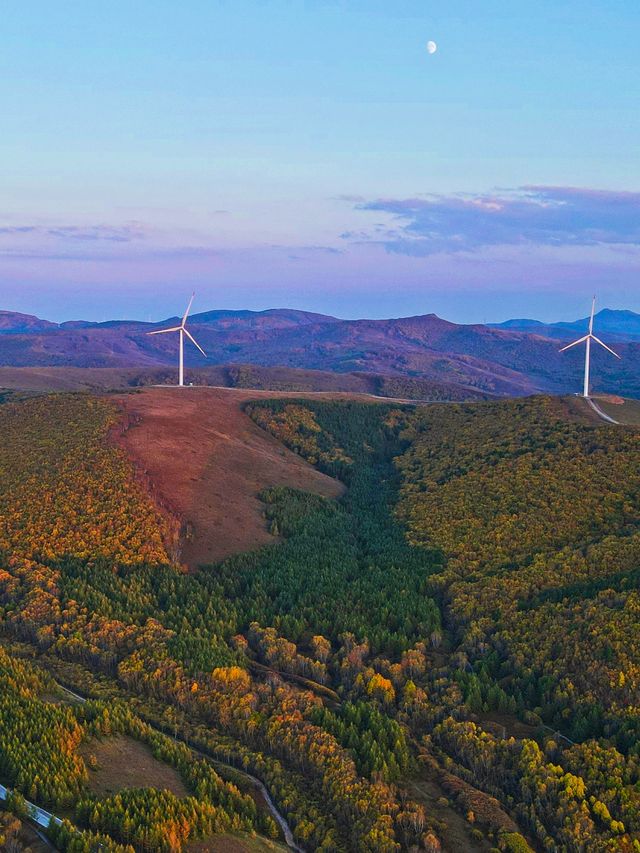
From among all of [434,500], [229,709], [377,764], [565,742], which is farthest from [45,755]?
[434,500]

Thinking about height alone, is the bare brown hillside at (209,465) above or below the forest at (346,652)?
above

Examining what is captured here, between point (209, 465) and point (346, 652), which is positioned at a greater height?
point (209, 465)

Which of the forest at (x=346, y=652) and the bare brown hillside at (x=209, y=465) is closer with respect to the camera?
the forest at (x=346, y=652)

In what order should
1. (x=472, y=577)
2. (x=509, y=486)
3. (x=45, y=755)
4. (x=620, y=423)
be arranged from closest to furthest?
(x=45, y=755), (x=472, y=577), (x=509, y=486), (x=620, y=423)

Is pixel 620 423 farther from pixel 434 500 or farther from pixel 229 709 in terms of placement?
pixel 229 709

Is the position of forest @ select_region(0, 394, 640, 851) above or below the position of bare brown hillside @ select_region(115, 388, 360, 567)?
below
